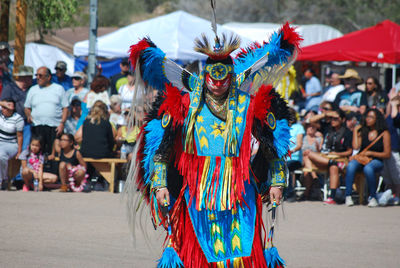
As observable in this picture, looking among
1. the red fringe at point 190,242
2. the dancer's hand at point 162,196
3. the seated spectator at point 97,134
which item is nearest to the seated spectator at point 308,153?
the seated spectator at point 97,134

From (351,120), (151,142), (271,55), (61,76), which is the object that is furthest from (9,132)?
(271,55)

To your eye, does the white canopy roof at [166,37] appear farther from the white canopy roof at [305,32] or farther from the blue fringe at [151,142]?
the blue fringe at [151,142]

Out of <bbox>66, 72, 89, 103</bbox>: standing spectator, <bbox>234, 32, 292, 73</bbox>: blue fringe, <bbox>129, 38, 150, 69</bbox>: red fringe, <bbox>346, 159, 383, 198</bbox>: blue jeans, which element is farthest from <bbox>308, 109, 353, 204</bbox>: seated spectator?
<bbox>129, 38, 150, 69</bbox>: red fringe

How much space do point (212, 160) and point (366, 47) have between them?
10.1 m

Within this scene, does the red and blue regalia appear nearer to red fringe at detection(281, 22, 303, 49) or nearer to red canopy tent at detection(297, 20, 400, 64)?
red fringe at detection(281, 22, 303, 49)

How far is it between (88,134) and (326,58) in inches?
218

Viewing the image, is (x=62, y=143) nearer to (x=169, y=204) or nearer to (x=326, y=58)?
(x=326, y=58)

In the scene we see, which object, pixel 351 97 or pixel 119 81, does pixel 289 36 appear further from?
pixel 119 81

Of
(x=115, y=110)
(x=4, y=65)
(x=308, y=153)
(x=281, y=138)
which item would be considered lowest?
(x=308, y=153)

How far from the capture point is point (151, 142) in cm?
512

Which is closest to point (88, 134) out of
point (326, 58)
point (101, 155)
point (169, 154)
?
point (101, 155)

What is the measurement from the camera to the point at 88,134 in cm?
1191

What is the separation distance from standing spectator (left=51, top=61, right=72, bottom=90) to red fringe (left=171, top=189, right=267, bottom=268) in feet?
29.5

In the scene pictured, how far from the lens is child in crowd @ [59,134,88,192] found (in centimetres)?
1164
